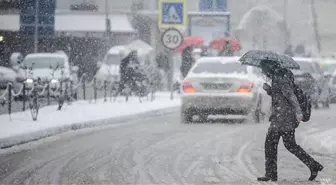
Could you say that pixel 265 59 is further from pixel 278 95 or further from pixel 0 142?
pixel 0 142

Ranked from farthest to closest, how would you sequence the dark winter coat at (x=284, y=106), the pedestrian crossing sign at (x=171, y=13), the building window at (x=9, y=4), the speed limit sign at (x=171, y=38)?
the building window at (x=9, y=4), the speed limit sign at (x=171, y=38), the pedestrian crossing sign at (x=171, y=13), the dark winter coat at (x=284, y=106)

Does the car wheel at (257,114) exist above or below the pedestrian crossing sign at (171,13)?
below

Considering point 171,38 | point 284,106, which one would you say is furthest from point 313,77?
point 284,106

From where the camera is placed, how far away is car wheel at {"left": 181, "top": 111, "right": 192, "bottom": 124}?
735 inches

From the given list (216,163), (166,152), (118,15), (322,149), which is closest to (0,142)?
(166,152)

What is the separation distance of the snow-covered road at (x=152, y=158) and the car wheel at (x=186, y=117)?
146 centimetres

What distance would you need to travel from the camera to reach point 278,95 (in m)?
8.94

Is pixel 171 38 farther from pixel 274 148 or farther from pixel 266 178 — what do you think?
pixel 266 178

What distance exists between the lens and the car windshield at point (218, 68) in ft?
61.2

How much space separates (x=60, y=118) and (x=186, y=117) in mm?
3062

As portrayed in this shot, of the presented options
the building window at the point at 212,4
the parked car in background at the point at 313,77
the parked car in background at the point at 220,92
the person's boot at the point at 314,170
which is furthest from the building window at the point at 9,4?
the person's boot at the point at 314,170

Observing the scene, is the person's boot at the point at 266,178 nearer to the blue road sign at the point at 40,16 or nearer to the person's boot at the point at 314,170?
the person's boot at the point at 314,170

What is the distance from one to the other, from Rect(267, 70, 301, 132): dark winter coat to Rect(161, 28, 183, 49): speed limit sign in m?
14.1

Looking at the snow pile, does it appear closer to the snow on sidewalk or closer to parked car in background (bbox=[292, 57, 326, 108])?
the snow on sidewalk
